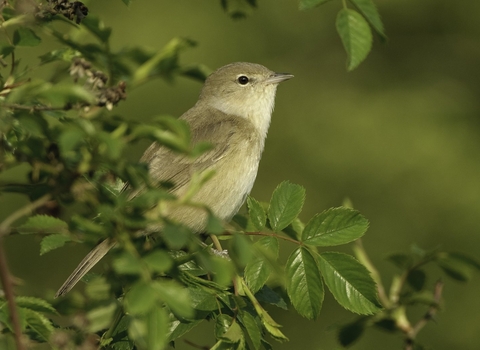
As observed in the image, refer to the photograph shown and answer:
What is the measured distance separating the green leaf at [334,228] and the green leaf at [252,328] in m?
0.32

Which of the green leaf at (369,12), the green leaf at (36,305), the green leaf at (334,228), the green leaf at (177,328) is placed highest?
the green leaf at (369,12)

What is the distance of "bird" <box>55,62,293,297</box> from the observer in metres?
3.87

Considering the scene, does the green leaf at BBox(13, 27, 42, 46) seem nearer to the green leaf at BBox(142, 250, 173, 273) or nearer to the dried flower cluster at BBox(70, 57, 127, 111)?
the dried flower cluster at BBox(70, 57, 127, 111)

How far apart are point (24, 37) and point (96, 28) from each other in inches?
11.1

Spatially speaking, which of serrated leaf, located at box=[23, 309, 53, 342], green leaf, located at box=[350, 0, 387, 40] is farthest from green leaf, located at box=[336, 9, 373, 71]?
serrated leaf, located at box=[23, 309, 53, 342]

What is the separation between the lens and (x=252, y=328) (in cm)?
226

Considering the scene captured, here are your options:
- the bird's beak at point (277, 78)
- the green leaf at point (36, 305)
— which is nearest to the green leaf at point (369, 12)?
the green leaf at point (36, 305)

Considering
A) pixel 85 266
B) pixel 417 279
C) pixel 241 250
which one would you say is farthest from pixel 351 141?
pixel 241 250

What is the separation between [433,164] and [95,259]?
14.9ft

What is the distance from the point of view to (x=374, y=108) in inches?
284

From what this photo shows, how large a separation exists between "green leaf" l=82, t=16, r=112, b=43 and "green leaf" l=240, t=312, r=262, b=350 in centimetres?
100

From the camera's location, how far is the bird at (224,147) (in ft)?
12.7

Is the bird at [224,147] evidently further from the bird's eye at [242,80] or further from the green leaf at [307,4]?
the green leaf at [307,4]

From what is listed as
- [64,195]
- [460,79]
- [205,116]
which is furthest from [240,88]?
[460,79]
